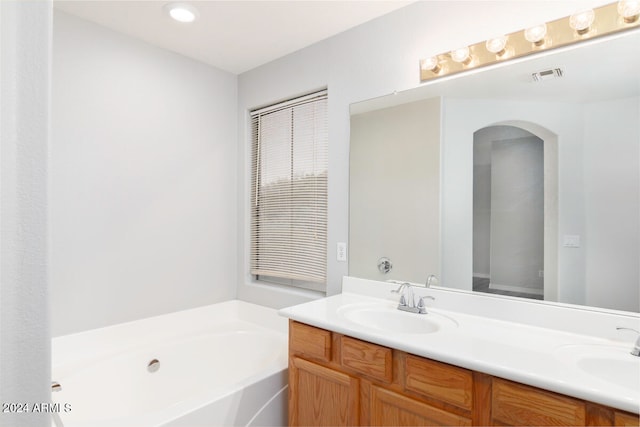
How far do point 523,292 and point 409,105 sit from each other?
1113 mm

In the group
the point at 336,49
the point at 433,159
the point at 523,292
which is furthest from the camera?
the point at 336,49

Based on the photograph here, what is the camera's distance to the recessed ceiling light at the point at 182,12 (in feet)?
6.24

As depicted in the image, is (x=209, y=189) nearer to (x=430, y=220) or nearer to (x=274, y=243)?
(x=274, y=243)

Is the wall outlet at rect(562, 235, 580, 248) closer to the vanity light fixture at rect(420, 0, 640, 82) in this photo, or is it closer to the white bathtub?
the vanity light fixture at rect(420, 0, 640, 82)

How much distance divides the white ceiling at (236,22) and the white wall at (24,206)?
1822 millimetres

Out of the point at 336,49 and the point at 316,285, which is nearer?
the point at 336,49

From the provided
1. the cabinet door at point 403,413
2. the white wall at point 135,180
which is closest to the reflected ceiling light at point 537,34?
the cabinet door at point 403,413

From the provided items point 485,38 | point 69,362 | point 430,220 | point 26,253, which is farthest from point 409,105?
point 69,362

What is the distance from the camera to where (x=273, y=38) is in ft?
7.46

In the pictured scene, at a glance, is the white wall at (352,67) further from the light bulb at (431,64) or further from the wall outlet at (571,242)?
the wall outlet at (571,242)

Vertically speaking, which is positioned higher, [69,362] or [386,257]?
[386,257]

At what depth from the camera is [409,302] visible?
1759mm

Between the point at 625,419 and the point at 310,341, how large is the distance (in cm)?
111

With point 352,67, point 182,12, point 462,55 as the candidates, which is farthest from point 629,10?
point 182,12
